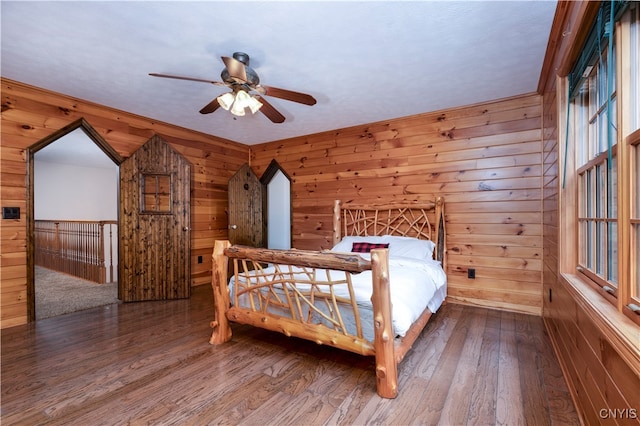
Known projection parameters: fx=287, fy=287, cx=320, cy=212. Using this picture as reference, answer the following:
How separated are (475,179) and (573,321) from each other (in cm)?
203

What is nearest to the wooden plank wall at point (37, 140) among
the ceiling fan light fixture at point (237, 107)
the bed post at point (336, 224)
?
Answer: the bed post at point (336, 224)

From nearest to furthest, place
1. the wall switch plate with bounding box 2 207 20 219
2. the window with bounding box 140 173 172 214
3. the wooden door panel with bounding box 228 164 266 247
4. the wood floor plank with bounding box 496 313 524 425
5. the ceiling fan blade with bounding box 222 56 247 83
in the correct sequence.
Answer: the wood floor plank with bounding box 496 313 524 425
the ceiling fan blade with bounding box 222 56 247 83
the wall switch plate with bounding box 2 207 20 219
the window with bounding box 140 173 172 214
the wooden door panel with bounding box 228 164 266 247

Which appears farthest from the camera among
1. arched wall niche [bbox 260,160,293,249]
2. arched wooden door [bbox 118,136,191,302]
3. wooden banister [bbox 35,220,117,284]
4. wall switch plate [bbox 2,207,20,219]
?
arched wall niche [bbox 260,160,293,249]

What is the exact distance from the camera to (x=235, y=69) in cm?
210

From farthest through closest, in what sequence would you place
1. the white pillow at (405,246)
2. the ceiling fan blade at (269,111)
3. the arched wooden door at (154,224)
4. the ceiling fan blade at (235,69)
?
1. the arched wooden door at (154,224)
2. the white pillow at (405,246)
3. the ceiling fan blade at (269,111)
4. the ceiling fan blade at (235,69)

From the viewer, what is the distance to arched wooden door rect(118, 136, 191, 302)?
3633mm

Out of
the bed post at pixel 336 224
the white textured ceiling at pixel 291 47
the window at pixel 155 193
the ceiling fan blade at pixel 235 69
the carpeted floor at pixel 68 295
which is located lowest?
the carpeted floor at pixel 68 295

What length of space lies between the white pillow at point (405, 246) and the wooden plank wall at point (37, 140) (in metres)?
2.36

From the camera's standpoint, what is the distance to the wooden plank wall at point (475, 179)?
10.3 ft

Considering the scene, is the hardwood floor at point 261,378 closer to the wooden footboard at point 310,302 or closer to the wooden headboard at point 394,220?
the wooden footboard at point 310,302

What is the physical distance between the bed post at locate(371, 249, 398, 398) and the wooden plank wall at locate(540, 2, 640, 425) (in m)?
0.91

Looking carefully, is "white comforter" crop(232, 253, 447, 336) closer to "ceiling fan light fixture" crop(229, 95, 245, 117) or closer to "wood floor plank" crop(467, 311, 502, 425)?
"wood floor plank" crop(467, 311, 502, 425)

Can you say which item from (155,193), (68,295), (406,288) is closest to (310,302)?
A: (406,288)

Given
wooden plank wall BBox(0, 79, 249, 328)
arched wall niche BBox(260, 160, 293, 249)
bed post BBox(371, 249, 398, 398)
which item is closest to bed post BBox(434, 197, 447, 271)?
bed post BBox(371, 249, 398, 398)
